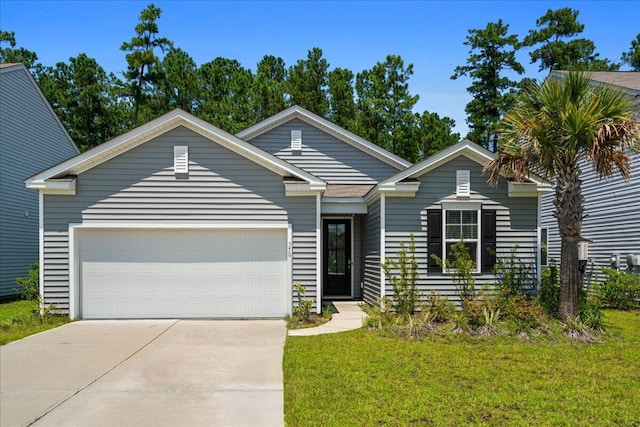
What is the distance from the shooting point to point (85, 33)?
54.0ft

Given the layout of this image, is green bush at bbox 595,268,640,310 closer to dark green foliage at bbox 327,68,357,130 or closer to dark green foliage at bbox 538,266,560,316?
dark green foliage at bbox 538,266,560,316

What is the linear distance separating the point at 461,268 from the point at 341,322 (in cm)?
286

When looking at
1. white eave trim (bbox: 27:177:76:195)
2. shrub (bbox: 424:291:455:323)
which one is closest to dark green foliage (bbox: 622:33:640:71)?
shrub (bbox: 424:291:455:323)

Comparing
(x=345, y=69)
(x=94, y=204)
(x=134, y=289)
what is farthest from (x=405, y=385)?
(x=345, y=69)

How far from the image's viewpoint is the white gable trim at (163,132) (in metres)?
11.0

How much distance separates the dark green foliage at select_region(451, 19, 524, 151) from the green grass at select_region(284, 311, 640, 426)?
2206 centimetres

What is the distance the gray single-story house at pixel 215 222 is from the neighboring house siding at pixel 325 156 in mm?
3621

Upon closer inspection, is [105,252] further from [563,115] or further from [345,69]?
[345,69]

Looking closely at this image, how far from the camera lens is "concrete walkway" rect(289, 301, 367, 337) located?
9.87m

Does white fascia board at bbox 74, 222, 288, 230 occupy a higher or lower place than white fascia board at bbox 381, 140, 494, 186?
lower

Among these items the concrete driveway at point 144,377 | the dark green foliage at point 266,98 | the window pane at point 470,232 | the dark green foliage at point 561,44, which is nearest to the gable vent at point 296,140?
the window pane at point 470,232

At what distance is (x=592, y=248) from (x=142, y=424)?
14.8 m

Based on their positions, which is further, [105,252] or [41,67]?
[41,67]

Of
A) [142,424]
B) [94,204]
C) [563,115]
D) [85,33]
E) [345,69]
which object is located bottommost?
[142,424]
